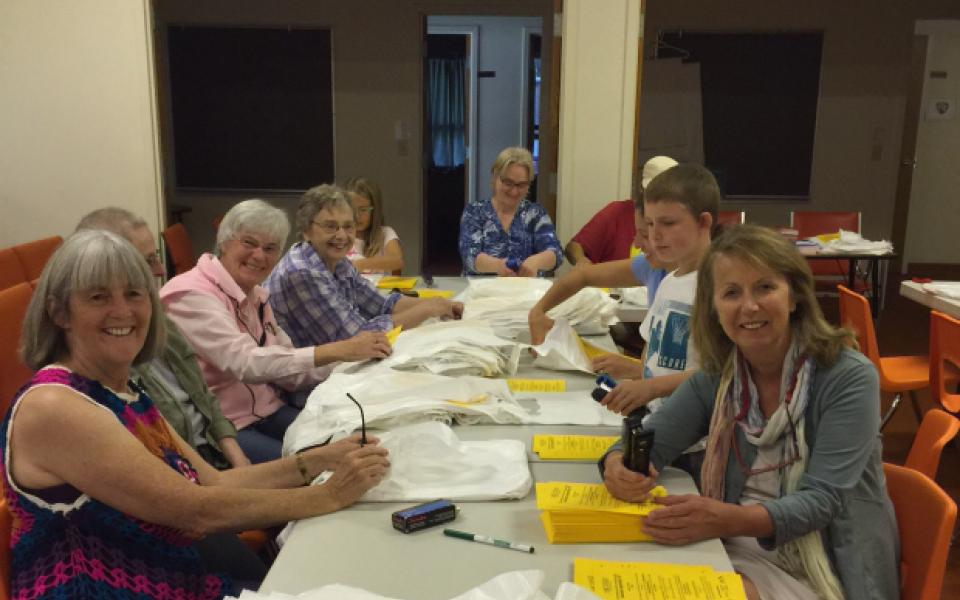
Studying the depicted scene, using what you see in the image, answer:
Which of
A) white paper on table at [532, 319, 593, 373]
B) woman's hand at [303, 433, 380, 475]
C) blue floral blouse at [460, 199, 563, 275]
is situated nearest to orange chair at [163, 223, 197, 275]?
blue floral blouse at [460, 199, 563, 275]

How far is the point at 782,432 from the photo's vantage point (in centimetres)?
158

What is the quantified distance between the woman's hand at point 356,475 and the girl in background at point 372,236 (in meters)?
2.95

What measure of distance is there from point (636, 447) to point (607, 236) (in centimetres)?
311

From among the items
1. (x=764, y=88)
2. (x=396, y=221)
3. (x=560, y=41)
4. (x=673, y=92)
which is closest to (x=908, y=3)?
(x=764, y=88)

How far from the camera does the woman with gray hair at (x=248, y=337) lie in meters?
2.43

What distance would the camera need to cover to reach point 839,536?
1520mm

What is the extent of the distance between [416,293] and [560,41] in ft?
6.82

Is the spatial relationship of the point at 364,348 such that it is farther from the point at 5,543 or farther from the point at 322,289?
the point at 5,543

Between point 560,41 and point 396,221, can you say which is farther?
point 396,221

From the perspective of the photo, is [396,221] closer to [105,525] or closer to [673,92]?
[673,92]

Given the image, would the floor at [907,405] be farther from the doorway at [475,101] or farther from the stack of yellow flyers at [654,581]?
the doorway at [475,101]

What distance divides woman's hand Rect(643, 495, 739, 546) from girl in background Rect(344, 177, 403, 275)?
3241 mm

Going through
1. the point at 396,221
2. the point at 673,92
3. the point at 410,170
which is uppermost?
the point at 673,92

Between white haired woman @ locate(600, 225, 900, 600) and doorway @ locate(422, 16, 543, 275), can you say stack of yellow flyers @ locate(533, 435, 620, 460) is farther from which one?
doorway @ locate(422, 16, 543, 275)
